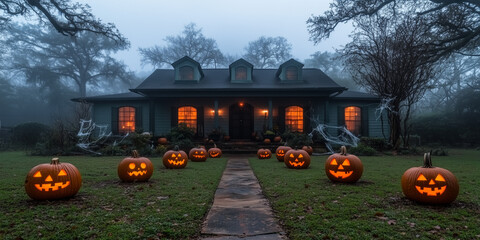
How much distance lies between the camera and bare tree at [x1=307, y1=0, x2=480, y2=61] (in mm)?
13305

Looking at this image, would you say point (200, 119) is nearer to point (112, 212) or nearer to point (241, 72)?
point (241, 72)

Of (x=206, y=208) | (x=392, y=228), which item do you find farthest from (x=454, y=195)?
(x=206, y=208)

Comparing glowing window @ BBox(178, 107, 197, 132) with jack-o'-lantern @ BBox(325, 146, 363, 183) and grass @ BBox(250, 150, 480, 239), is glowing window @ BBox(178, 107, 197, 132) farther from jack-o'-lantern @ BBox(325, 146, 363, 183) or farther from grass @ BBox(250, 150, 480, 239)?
jack-o'-lantern @ BBox(325, 146, 363, 183)

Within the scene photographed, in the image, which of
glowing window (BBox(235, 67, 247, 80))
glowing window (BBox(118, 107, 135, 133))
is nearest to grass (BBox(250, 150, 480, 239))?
glowing window (BBox(235, 67, 247, 80))

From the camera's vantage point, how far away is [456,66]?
112ft

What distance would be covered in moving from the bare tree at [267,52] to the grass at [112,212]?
31.9 m

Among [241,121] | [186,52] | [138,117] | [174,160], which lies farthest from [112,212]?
[186,52]

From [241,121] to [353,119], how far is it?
23.1 ft

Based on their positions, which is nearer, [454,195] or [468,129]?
[454,195]

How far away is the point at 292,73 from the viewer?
720 inches

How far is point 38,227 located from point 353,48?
52.5 feet

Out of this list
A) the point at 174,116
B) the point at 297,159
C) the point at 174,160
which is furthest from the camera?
the point at 174,116

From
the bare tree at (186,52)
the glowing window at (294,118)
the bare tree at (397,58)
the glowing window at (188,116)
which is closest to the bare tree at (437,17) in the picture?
the bare tree at (397,58)

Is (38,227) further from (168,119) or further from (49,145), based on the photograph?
(168,119)
